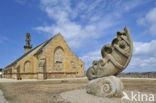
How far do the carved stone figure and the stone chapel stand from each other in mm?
21172

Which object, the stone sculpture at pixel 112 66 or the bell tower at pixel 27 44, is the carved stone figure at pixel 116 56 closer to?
the stone sculpture at pixel 112 66

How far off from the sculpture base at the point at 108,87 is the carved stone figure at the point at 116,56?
1.50ft

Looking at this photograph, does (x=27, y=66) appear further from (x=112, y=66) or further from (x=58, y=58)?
(x=112, y=66)

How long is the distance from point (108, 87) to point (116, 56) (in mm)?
1527

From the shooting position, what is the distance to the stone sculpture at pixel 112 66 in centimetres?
542

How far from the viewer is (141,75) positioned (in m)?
27.8

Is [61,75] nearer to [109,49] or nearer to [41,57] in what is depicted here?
[41,57]

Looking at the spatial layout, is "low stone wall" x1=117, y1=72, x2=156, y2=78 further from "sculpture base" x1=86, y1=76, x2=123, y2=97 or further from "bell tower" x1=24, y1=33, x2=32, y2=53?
"bell tower" x1=24, y1=33, x2=32, y2=53

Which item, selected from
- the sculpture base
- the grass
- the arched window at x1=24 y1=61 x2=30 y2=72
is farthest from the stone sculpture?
the arched window at x1=24 y1=61 x2=30 y2=72

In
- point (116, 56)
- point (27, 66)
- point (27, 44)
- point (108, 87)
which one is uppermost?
point (27, 44)

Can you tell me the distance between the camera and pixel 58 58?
28.8 metres

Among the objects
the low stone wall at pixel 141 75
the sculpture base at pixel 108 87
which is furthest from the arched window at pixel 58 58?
the sculpture base at pixel 108 87

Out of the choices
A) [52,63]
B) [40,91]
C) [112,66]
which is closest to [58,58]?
[52,63]

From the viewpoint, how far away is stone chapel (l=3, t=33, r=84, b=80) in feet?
87.9
